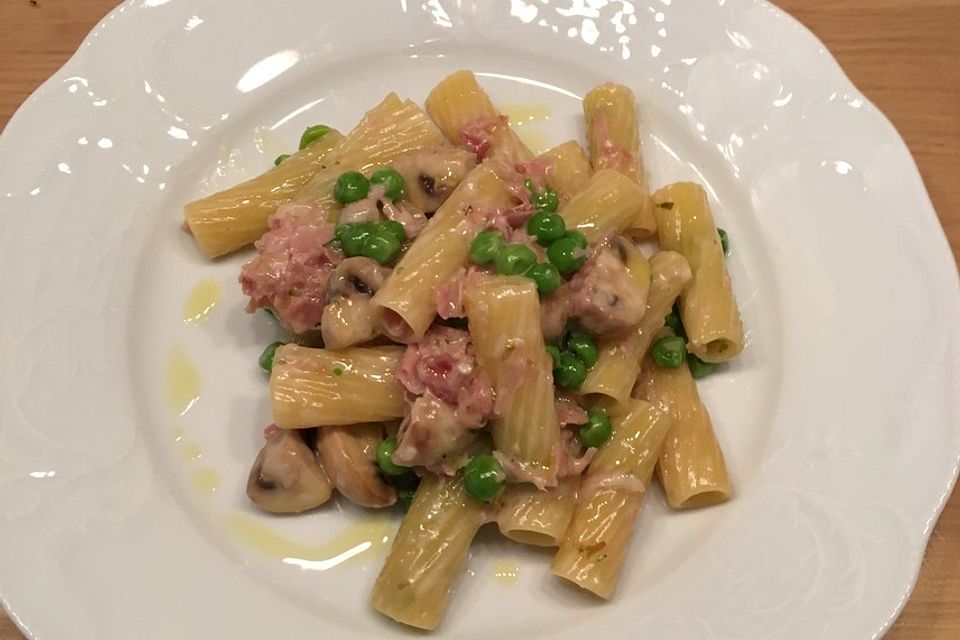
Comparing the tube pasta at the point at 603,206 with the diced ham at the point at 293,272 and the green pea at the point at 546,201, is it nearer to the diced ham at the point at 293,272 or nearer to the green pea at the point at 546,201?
the green pea at the point at 546,201

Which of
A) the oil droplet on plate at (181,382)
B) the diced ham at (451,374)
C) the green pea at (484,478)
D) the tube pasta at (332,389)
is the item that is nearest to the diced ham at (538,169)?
the diced ham at (451,374)

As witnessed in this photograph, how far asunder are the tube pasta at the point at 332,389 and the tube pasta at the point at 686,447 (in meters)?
0.70

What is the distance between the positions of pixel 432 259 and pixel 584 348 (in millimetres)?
454

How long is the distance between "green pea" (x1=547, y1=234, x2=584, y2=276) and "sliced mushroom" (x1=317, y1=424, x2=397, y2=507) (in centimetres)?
65

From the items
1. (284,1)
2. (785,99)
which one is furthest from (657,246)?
(284,1)

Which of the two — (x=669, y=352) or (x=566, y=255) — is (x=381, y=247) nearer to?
(x=566, y=255)

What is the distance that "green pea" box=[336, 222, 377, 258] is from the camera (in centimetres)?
230

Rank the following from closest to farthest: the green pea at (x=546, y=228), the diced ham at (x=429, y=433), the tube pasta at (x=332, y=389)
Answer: the diced ham at (x=429, y=433)
the tube pasta at (x=332, y=389)
the green pea at (x=546, y=228)

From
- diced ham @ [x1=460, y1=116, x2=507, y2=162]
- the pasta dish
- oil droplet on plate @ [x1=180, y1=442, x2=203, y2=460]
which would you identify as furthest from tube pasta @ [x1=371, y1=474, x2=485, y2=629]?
diced ham @ [x1=460, y1=116, x2=507, y2=162]

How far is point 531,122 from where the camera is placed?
293 centimetres

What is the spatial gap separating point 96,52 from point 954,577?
294 centimetres

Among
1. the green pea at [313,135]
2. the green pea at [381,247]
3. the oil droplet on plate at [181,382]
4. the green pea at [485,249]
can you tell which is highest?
the green pea at [485,249]

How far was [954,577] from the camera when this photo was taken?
2.33m

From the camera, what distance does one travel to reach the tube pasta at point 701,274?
7.84 feet
